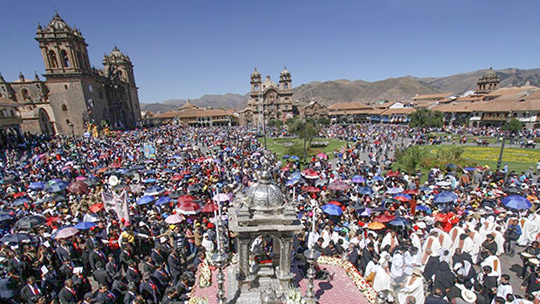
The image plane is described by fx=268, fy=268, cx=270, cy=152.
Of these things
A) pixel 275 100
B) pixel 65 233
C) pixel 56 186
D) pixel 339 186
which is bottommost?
pixel 339 186

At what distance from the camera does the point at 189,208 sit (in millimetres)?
10375

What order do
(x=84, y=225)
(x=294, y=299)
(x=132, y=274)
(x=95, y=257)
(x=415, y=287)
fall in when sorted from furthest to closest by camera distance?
1. (x=84, y=225)
2. (x=95, y=257)
3. (x=132, y=274)
4. (x=415, y=287)
5. (x=294, y=299)

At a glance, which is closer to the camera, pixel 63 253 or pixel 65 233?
pixel 63 253

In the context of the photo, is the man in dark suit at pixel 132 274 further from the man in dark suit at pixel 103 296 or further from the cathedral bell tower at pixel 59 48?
the cathedral bell tower at pixel 59 48

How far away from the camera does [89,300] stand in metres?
5.82

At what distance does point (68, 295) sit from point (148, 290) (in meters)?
1.76

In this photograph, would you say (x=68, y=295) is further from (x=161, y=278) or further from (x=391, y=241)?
(x=391, y=241)

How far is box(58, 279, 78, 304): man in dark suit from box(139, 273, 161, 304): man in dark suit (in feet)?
4.84

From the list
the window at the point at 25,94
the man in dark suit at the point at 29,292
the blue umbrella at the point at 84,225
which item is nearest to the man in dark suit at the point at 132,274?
the man in dark suit at the point at 29,292

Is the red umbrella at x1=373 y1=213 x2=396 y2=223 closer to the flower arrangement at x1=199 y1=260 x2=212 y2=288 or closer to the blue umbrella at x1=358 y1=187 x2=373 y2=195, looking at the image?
the blue umbrella at x1=358 y1=187 x2=373 y2=195

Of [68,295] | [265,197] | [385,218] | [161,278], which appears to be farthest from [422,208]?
[68,295]

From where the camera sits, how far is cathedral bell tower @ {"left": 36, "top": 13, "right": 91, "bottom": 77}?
4262 centimetres

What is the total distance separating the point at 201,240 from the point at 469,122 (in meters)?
62.0

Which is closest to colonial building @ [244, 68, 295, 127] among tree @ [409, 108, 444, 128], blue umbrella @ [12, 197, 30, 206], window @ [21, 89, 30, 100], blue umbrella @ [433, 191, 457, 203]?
tree @ [409, 108, 444, 128]
